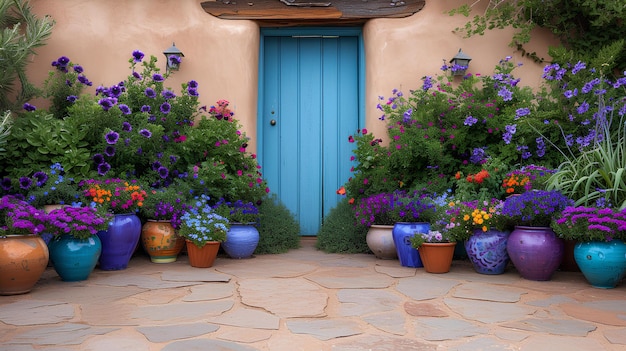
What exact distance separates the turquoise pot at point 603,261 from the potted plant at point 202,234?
2.90m

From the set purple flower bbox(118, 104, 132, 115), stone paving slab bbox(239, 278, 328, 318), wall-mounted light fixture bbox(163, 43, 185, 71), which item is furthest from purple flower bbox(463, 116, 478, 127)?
purple flower bbox(118, 104, 132, 115)

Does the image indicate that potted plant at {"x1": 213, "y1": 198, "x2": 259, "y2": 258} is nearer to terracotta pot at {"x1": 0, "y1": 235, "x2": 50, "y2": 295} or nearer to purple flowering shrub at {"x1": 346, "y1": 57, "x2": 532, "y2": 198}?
purple flowering shrub at {"x1": 346, "y1": 57, "x2": 532, "y2": 198}

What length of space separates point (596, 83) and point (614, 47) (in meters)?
0.46

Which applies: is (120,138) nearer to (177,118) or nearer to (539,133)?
(177,118)

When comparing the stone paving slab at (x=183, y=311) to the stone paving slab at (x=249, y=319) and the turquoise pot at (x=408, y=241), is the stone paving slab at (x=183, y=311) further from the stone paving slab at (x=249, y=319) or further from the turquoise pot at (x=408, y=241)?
the turquoise pot at (x=408, y=241)

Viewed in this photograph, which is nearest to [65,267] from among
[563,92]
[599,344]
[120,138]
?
[120,138]

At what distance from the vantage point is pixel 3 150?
15.8 ft

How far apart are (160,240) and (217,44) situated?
8.16 ft

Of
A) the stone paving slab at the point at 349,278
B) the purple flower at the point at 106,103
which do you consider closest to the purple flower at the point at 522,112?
the stone paving slab at the point at 349,278

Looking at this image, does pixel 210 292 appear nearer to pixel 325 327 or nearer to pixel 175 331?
pixel 175 331

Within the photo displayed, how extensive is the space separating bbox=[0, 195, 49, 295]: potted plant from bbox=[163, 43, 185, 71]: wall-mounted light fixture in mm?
2534

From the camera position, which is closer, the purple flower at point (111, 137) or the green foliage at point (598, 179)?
the green foliage at point (598, 179)

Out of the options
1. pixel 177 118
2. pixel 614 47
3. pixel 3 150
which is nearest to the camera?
pixel 3 150

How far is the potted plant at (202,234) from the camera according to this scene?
451cm
